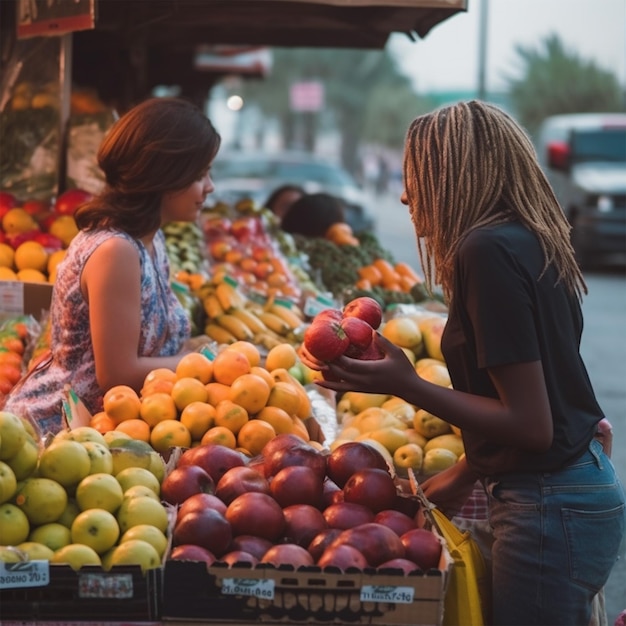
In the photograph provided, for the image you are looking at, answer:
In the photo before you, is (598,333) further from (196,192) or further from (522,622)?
(522,622)

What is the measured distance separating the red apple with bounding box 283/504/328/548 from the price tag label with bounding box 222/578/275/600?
0.27m

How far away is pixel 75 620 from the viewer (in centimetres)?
230

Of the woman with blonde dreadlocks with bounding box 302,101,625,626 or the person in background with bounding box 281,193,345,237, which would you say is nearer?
the woman with blonde dreadlocks with bounding box 302,101,625,626

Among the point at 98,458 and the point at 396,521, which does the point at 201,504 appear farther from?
the point at 396,521

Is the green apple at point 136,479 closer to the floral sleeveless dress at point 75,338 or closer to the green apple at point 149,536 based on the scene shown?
the green apple at point 149,536

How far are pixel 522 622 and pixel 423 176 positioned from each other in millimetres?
1155

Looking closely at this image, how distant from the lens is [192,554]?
93.4 inches

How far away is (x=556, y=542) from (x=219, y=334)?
2918 millimetres

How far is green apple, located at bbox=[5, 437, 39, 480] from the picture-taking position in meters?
2.51

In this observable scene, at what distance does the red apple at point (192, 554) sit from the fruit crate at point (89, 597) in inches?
3.0

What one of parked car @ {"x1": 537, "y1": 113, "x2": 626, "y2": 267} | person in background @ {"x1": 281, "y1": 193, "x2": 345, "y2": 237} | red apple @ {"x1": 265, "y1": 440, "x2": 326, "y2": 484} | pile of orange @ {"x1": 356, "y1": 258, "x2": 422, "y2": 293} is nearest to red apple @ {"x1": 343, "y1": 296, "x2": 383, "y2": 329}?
red apple @ {"x1": 265, "y1": 440, "x2": 326, "y2": 484}

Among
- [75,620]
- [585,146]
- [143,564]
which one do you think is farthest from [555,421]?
[585,146]

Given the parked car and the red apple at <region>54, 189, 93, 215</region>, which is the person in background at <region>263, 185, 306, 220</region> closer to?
the red apple at <region>54, 189, 93, 215</region>

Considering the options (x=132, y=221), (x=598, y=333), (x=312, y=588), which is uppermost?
(x=132, y=221)
